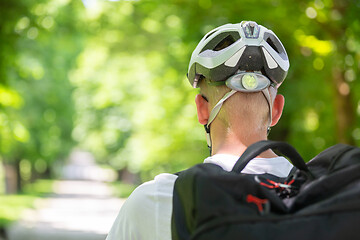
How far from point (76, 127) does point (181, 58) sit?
1175 inches

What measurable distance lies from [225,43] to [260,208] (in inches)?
35.1

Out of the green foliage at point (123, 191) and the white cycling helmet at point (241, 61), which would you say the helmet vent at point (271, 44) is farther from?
the green foliage at point (123, 191)

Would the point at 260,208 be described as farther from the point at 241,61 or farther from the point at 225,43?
the point at 225,43

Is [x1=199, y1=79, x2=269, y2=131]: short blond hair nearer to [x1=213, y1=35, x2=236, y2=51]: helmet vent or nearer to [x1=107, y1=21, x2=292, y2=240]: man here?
[x1=107, y1=21, x2=292, y2=240]: man

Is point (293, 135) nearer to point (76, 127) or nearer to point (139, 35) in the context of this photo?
point (139, 35)

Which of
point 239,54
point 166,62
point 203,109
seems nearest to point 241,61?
point 239,54

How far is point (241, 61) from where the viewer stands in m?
2.17

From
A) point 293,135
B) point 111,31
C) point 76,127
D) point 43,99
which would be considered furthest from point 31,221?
point 76,127

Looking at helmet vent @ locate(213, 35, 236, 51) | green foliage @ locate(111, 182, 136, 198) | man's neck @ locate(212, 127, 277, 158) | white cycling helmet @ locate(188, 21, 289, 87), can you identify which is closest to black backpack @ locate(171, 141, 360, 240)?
man's neck @ locate(212, 127, 277, 158)

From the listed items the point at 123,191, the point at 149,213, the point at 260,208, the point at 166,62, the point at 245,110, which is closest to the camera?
the point at 260,208

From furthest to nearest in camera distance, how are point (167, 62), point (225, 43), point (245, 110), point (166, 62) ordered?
point (166, 62)
point (167, 62)
point (225, 43)
point (245, 110)

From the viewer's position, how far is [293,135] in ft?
32.9

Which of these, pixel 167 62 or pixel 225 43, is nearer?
pixel 225 43

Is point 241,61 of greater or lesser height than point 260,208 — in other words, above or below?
above
